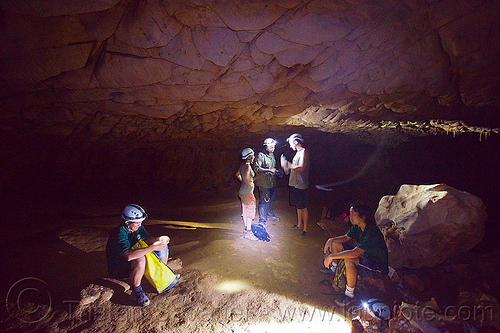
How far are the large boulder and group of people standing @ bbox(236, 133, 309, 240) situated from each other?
5.77ft

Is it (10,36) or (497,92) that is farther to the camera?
(497,92)

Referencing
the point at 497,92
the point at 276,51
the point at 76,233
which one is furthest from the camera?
the point at 76,233

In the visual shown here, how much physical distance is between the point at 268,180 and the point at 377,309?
309 centimetres

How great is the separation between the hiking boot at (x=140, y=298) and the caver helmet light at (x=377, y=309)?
8.74ft

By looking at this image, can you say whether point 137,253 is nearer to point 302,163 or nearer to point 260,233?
point 260,233

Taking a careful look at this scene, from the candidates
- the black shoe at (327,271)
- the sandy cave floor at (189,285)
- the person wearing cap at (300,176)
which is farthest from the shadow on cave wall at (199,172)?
the black shoe at (327,271)

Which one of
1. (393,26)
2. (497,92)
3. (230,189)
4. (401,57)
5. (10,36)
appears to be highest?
(10,36)

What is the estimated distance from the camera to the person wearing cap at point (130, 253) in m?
2.61

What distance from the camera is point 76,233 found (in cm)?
461

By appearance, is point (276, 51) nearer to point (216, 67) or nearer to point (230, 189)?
point (216, 67)

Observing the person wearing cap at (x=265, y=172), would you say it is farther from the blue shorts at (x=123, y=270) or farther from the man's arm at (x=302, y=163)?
the blue shorts at (x=123, y=270)

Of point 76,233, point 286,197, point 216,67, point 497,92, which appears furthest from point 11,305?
point 497,92

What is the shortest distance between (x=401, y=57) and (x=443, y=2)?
0.88 meters

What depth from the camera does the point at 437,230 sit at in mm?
3748
